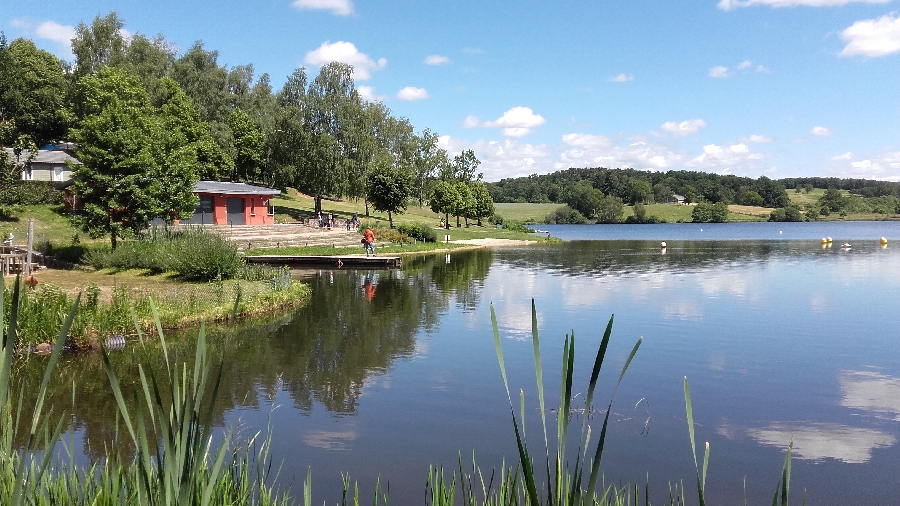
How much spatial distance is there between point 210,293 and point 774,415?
15360 millimetres

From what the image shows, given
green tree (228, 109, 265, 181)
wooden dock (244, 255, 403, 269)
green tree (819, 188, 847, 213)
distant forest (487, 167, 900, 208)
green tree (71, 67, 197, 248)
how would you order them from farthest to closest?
1. distant forest (487, 167, 900, 208)
2. green tree (819, 188, 847, 213)
3. green tree (228, 109, 265, 181)
4. wooden dock (244, 255, 403, 269)
5. green tree (71, 67, 197, 248)

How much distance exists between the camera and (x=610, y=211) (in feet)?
479

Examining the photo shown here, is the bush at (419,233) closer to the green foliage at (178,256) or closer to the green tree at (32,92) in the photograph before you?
the green foliage at (178,256)

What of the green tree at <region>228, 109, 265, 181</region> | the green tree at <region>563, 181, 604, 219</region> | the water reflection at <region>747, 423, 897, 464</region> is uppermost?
the green tree at <region>228, 109, 265, 181</region>

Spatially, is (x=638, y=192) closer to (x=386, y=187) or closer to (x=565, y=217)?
(x=565, y=217)

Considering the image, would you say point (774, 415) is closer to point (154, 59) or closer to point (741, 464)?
point (741, 464)

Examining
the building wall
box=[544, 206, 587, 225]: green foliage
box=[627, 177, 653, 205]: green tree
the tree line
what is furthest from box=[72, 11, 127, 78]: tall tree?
box=[627, 177, 653, 205]: green tree

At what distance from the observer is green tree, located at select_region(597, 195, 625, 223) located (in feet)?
479

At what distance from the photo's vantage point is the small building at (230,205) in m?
51.6

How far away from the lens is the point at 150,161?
27672mm

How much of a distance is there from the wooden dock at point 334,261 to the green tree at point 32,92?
114 ft

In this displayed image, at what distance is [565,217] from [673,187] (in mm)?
47042

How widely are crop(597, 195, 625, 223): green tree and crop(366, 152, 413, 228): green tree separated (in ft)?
293

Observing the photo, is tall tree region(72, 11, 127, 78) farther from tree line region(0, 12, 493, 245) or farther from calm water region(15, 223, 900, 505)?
calm water region(15, 223, 900, 505)
